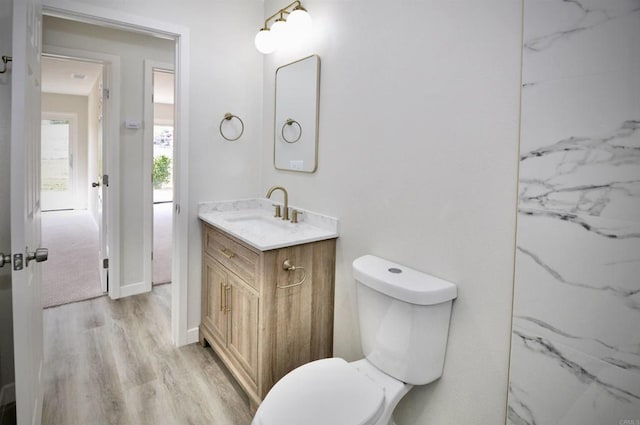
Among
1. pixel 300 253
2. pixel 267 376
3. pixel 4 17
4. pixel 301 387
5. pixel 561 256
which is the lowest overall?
pixel 267 376

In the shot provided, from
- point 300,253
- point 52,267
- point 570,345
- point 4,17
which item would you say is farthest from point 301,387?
point 52,267

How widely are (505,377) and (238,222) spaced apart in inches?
64.9

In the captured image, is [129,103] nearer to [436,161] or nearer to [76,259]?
[76,259]

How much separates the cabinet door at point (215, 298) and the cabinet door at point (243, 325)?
3.6 inches

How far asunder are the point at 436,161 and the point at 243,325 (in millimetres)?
1263

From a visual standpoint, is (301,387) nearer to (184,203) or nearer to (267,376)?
(267,376)

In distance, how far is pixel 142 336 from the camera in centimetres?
256

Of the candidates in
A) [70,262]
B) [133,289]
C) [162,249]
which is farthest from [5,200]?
[162,249]

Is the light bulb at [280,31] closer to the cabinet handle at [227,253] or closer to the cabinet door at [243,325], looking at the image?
the cabinet handle at [227,253]

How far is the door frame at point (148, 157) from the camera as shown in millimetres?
3189

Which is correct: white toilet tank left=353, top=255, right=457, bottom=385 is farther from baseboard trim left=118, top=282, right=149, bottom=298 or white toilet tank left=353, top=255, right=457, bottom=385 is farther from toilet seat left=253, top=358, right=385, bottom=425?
baseboard trim left=118, top=282, right=149, bottom=298

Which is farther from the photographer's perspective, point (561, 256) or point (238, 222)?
point (238, 222)

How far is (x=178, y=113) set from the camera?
89.0 inches

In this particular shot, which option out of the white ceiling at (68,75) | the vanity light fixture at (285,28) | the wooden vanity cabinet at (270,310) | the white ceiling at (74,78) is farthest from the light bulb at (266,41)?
the white ceiling at (68,75)
